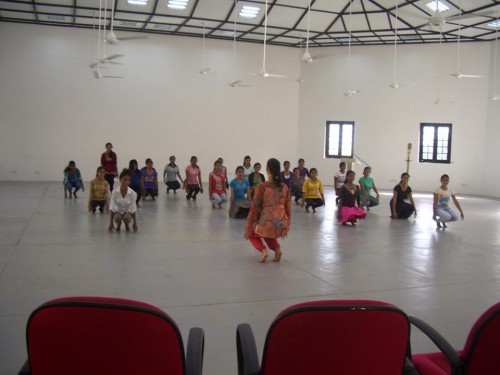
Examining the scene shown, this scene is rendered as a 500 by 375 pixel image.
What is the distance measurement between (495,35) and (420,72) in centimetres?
281

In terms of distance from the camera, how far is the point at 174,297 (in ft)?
14.8

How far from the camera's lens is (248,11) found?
16.4 metres

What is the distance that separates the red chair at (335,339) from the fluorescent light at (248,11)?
15596 mm

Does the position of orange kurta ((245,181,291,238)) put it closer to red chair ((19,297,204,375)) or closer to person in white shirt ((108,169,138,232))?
person in white shirt ((108,169,138,232))

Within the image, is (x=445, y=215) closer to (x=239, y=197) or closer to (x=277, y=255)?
(x=239, y=197)


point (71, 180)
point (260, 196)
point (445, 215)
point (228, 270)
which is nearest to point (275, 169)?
point (260, 196)

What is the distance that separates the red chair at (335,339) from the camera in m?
1.70

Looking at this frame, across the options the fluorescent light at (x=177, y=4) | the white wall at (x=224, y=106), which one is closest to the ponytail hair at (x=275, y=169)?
the fluorescent light at (x=177, y=4)

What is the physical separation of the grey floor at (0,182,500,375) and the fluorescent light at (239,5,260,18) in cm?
894

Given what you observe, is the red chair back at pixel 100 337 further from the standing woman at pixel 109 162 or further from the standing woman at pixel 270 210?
the standing woman at pixel 109 162

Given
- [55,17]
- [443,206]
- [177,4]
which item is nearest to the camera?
[443,206]

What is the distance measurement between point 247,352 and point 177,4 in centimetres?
1538

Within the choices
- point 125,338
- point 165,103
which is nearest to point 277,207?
point 125,338

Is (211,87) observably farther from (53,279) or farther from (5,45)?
(53,279)
